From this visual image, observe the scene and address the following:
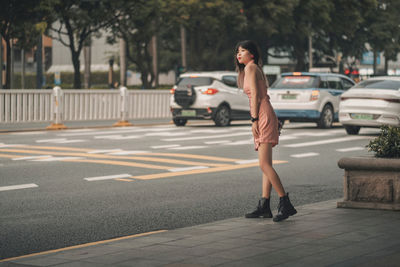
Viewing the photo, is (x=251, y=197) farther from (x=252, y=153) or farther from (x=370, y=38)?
(x=370, y=38)

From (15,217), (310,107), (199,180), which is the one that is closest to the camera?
(15,217)

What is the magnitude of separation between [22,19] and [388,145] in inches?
1013

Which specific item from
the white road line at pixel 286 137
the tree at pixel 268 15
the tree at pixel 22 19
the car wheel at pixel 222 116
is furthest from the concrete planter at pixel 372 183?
the tree at pixel 268 15

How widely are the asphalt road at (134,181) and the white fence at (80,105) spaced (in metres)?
3.55

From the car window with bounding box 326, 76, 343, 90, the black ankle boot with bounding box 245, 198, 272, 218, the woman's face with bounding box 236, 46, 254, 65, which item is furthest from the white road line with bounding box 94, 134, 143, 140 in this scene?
the black ankle boot with bounding box 245, 198, 272, 218

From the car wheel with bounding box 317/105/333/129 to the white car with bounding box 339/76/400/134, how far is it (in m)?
2.57

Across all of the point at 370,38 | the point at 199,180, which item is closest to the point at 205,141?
the point at 199,180

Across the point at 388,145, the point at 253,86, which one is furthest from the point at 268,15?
the point at 253,86

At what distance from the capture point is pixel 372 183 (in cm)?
835

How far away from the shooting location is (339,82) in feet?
81.4

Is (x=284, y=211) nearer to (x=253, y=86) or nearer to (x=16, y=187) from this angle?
(x=253, y=86)

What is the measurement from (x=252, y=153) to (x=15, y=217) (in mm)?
7949

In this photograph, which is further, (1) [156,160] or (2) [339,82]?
(2) [339,82]

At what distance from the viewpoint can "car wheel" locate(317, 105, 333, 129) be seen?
23.6 m
